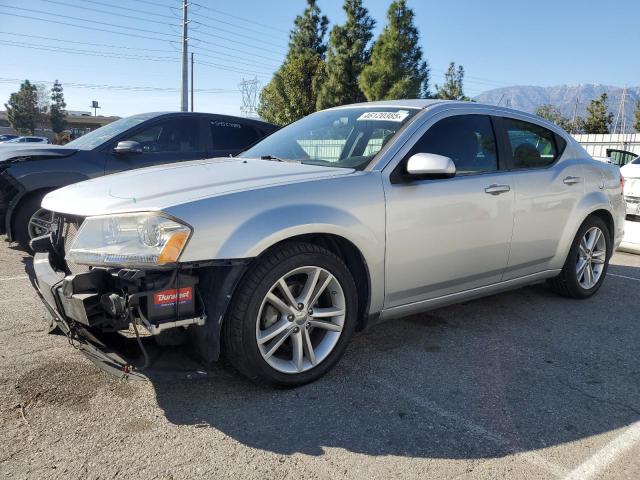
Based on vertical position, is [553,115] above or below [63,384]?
→ above

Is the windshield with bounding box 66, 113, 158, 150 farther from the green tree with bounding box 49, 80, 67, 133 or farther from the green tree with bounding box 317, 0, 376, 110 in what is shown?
the green tree with bounding box 49, 80, 67, 133

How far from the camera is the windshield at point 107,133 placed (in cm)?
604

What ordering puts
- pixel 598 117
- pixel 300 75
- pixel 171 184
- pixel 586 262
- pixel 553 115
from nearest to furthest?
pixel 171 184
pixel 586 262
pixel 300 75
pixel 598 117
pixel 553 115

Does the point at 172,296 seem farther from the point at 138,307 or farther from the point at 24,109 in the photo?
the point at 24,109

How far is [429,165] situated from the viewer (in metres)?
3.05

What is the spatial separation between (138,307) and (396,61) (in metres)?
21.5

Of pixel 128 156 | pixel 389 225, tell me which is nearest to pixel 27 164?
pixel 128 156

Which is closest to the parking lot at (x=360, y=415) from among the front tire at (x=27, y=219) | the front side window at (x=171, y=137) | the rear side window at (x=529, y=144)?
the rear side window at (x=529, y=144)

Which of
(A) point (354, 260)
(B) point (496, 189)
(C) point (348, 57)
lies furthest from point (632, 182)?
(C) point (348, 57)

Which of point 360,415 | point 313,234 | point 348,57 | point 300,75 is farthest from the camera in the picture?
point 300,75

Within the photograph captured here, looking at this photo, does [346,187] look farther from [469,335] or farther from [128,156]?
[128,156]

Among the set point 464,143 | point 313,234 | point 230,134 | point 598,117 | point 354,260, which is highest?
point 598,117

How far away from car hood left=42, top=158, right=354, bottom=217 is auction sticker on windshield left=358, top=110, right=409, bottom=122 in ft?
2.13

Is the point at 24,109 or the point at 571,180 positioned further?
the point at 24,109
